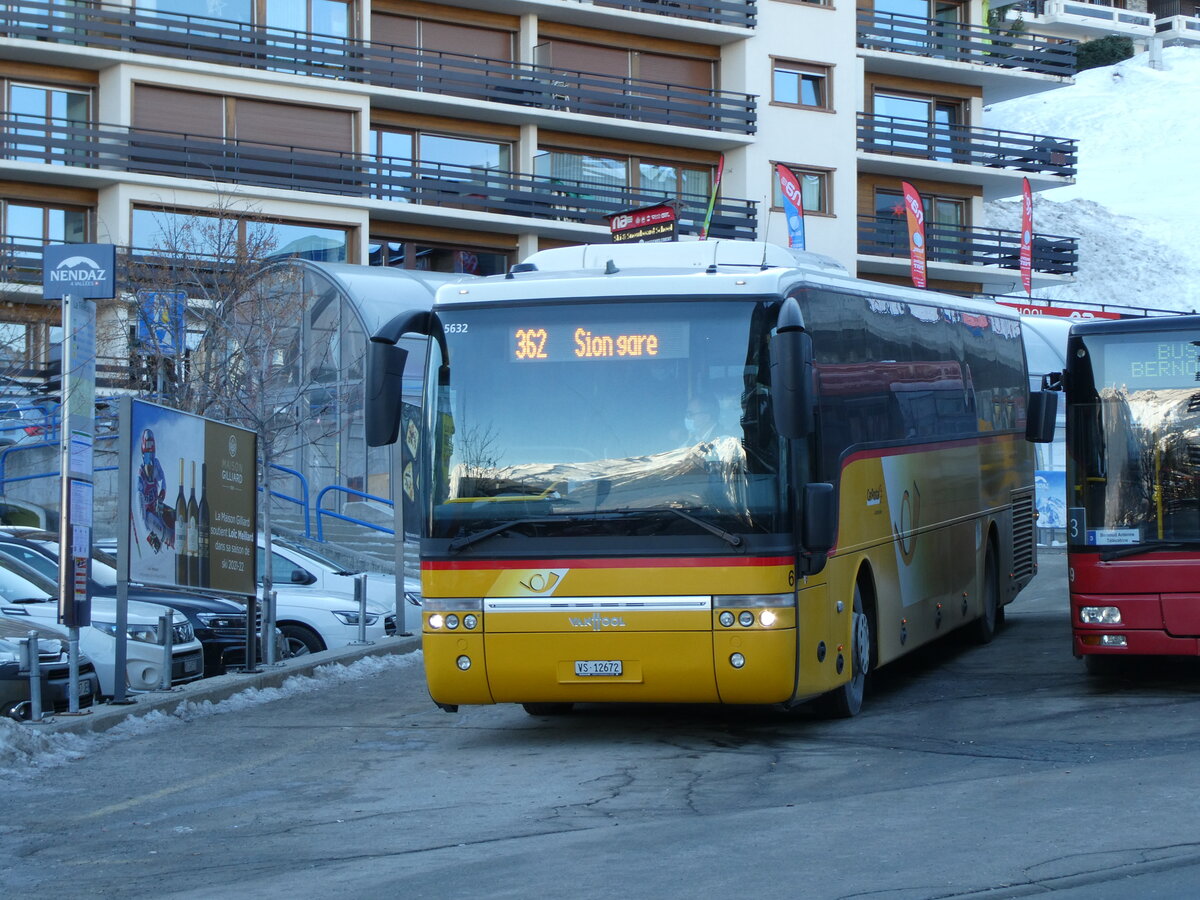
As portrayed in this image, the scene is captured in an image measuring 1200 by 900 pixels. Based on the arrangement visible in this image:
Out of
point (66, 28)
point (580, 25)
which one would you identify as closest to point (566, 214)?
point (580, 25)

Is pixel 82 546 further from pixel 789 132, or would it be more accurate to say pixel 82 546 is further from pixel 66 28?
pixel 789 132

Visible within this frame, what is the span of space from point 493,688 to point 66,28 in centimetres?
3308

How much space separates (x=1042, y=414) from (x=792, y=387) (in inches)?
180

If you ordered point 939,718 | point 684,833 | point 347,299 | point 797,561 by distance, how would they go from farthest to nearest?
point 347,299, point 939,718, point 797,561, point 684,833

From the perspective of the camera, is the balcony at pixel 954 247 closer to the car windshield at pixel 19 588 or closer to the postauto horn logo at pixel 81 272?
the car windshield at pixel 19 588

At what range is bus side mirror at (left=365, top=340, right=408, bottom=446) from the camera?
11523mm

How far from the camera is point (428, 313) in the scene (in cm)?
1195

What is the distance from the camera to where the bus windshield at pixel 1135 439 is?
13148 mm

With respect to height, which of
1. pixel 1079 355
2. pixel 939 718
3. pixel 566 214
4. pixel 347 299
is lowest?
pixel 939 718

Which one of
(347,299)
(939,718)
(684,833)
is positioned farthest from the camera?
(347,299)

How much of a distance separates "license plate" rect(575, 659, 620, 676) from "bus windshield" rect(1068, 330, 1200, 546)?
403 cm

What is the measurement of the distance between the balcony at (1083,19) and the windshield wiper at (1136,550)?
4358 inches

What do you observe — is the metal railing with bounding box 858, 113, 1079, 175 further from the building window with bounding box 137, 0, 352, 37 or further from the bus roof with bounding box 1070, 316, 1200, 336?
the bus roof with bounding box 1070, 316, 1200, 336

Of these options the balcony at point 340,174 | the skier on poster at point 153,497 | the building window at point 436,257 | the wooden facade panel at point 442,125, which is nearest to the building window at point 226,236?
the balcony at point 340,174
